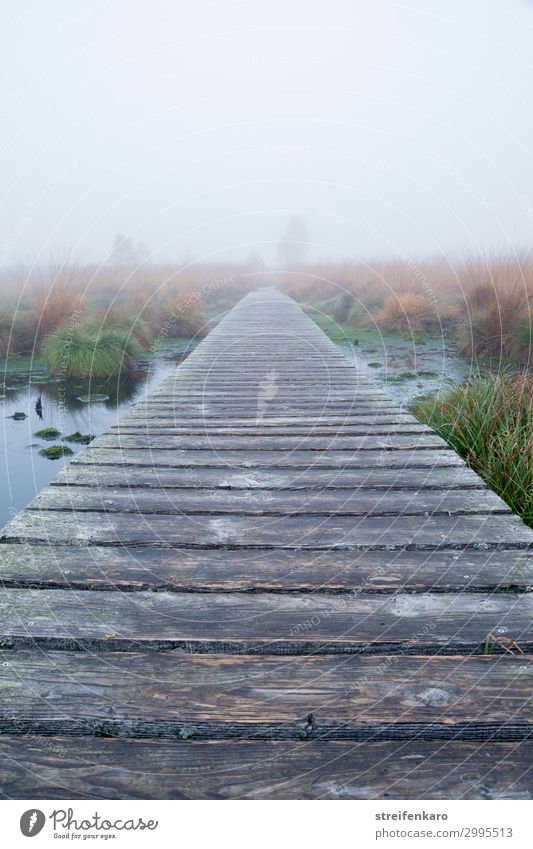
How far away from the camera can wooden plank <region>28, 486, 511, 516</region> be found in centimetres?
238

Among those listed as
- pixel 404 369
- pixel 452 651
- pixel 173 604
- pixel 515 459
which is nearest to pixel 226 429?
pixel 515 459

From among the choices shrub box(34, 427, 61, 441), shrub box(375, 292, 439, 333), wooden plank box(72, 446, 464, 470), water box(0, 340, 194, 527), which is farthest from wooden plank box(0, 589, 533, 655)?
shrub box(375, 292, 439, 333)

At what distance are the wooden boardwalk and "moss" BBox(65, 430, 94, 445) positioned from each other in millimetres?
2932

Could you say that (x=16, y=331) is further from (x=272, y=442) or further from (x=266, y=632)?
(x=266, y=632)

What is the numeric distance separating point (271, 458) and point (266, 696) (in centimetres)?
175

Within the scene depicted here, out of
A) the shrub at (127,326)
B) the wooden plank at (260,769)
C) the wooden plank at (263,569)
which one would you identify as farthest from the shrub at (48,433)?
the wooden plank at (260,769)

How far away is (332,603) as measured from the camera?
175 centimetres

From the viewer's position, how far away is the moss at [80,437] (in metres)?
5.86

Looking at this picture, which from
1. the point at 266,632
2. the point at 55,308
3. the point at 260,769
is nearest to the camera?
the point at 260,769

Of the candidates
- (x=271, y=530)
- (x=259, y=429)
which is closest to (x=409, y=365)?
(x=259, y=429)

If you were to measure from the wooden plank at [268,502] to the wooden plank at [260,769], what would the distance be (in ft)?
3.77

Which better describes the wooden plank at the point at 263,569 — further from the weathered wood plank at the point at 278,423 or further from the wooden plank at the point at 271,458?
the weathered wood plank at the point at 278,423

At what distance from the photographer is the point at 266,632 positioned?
5.31ft
